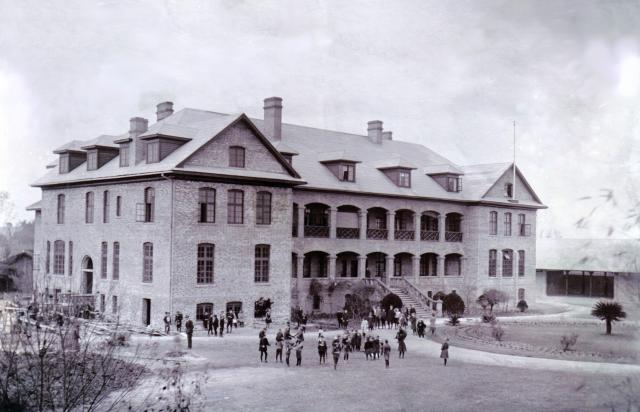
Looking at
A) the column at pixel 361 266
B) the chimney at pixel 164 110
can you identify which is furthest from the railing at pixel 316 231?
the chimney at pixel 164 110

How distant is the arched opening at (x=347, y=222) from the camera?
143 feet

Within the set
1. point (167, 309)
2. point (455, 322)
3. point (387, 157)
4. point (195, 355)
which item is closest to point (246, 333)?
point (167, 309)

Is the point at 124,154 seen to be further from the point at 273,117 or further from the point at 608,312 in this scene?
the point at 608,312

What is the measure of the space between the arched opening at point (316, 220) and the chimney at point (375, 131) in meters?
9.45

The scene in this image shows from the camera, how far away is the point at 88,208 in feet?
125

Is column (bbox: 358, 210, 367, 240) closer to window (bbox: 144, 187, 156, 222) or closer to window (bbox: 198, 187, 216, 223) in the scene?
window (bbox: 198, 187, 216, 223)

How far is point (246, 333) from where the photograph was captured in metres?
32.6

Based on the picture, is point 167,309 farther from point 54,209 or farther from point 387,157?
point 387,157

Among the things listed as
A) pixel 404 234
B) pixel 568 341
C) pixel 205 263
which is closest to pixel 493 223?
pixel 404 234

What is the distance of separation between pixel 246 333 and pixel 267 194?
25.1 ft

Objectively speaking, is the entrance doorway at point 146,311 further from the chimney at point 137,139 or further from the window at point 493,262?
the window at point 493,262

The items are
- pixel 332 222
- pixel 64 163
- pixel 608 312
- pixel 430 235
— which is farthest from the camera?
pixel 430 235

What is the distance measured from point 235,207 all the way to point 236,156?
264 cm

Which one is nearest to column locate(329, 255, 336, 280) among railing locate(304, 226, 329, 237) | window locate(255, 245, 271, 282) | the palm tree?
railing locate(304, 226, 329, 237)
